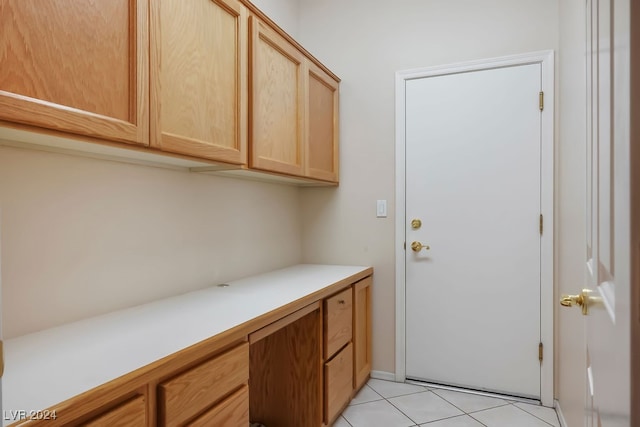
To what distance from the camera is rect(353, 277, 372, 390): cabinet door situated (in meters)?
2.38

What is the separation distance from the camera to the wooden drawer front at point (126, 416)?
0.83 m

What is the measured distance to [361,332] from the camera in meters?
2.54

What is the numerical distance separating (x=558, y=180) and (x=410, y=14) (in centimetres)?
141

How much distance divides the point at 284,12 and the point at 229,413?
8.37 feet

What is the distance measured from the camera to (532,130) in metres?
2.32

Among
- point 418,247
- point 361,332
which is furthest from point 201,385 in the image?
point 418,247

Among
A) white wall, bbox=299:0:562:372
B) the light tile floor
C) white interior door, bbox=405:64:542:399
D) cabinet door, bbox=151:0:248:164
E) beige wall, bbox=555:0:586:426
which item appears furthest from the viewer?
white wall, bbox=299:0:562:372

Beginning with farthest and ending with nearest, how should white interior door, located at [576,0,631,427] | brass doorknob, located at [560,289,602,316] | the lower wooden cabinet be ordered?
the lower wooden cabinet < brass doorknob, located at [560,289,602,316] < white interior door, located at [576,0,631,427]

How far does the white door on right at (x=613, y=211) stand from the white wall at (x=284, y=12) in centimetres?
226

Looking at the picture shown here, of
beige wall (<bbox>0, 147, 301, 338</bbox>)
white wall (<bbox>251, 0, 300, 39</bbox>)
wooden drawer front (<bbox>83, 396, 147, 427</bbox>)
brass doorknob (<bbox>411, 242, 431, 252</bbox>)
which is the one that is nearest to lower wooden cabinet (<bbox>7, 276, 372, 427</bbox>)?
wooden drawer front (<bbox>83, 396, 147, 427</bbox>)

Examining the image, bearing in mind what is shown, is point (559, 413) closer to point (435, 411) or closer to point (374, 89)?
point (435, 411)

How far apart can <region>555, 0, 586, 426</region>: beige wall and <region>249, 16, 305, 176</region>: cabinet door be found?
1300 millimetres

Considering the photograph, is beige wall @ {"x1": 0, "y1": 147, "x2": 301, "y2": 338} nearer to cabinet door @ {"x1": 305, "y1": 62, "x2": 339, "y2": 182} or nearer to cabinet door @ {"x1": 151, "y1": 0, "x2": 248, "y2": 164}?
cabinet door @ {"x1": 151, "y1": 0, "x2": 248, "y2": 164}

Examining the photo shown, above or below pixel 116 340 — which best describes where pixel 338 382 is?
below
